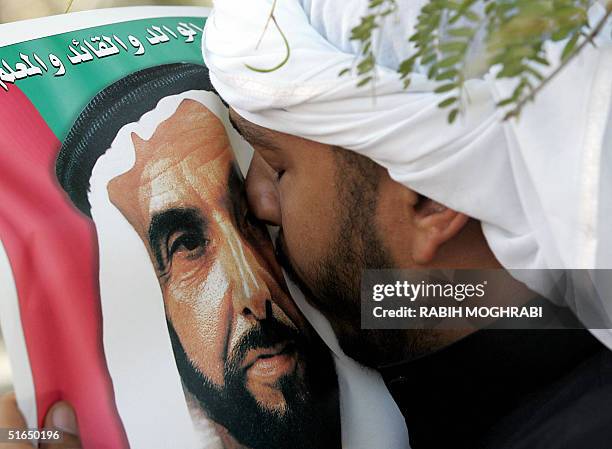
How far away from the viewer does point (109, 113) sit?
1033 mm

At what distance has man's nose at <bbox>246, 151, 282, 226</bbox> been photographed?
103 cm

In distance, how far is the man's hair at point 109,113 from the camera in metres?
0.96

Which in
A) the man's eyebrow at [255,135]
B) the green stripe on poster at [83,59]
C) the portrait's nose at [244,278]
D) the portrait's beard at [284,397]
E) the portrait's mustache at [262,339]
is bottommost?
the portrait's beard at [284,397]

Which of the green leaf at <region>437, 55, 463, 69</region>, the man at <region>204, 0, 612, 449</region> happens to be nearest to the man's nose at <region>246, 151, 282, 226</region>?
the man at <region>204, 0, 612, 449</region>

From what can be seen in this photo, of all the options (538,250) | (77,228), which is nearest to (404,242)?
(538,250)

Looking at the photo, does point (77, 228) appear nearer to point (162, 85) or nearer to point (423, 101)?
point (162, 85)

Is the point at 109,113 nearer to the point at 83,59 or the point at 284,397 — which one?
the point at 83,59

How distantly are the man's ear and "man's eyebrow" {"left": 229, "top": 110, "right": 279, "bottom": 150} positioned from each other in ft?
0.63

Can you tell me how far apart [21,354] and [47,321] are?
0.14 ft

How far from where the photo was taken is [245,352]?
96 cm

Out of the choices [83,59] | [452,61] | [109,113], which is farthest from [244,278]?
[452,61]

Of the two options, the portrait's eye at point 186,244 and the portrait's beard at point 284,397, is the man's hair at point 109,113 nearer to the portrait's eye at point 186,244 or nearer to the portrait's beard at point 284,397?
the portrait's eye at point 186,244

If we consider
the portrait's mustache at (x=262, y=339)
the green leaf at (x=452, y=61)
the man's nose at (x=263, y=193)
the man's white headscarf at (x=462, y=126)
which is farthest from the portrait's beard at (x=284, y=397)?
the green leaf at (x=452, y=61)

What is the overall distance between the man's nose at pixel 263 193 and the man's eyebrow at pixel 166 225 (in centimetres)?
8
